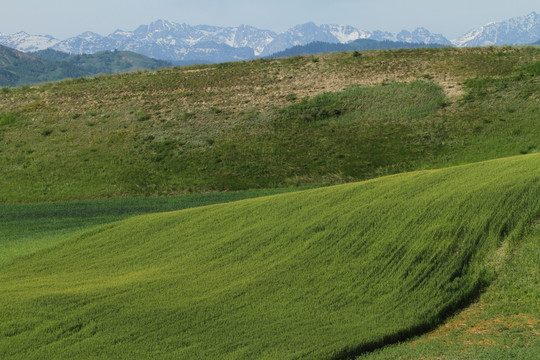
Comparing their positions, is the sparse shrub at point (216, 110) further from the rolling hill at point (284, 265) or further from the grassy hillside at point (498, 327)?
the grassy hillside at point (498, 327)

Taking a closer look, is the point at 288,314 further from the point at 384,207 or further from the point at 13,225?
the point at 13,225

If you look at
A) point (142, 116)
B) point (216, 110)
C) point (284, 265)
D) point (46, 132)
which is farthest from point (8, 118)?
point (284, 265)

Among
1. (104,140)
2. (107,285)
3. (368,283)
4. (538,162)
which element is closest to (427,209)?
(368,283)

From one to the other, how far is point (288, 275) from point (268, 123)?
121 ft

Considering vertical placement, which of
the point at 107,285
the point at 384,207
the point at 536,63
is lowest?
the point at 107,285

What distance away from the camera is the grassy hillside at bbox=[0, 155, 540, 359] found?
11898 mm

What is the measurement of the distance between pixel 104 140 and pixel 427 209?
39.2m

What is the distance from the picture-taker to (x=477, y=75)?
2156 inches

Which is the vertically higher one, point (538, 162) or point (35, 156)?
point (538, 162)

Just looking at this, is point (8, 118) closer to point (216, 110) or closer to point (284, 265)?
point (216, 110)

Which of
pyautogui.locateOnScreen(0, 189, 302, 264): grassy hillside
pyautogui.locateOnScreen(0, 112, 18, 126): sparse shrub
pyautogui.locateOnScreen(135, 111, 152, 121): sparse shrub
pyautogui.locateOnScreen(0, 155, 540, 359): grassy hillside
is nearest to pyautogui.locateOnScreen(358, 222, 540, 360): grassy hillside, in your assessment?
pyautogui.locateOnScreen(0, 155, 540, 359): grassy hillside

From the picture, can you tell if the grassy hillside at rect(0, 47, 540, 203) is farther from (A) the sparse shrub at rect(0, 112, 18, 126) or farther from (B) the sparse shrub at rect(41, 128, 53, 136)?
(B) the sparse shrub at rect(41, 128, 53, 136)

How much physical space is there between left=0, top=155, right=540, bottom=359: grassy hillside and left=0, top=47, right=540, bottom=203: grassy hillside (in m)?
21.4

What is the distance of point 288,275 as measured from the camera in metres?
14.7
